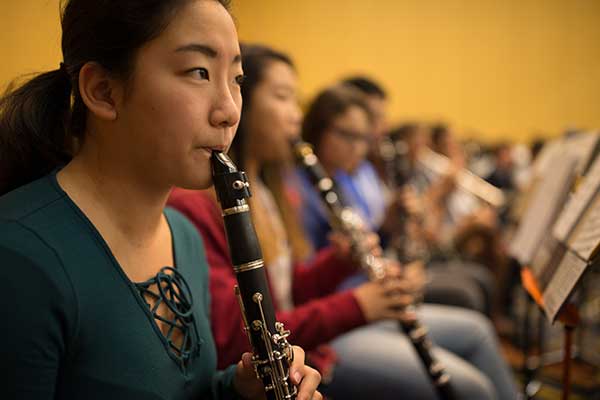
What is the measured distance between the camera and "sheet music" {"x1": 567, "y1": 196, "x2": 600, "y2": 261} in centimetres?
98

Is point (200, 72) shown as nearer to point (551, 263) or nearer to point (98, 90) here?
point (98, 90)

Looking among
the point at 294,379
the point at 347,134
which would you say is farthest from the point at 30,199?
the point at 347,134

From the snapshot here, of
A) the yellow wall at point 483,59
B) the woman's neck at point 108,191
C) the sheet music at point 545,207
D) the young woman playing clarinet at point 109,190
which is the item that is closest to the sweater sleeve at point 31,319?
the young woman playing clarinet at point 109,190

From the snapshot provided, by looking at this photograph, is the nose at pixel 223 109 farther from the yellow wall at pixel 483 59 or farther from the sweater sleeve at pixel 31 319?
the yellow wall at pixel 483 59

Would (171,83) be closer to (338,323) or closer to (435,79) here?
(338,323)

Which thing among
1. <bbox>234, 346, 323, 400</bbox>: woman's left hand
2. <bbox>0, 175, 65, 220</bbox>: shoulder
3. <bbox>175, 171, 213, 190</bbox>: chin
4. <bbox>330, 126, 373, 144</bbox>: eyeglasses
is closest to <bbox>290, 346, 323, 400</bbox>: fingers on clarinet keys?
<bbox>234, 346, 323, 400</bbox>: woman's left hand

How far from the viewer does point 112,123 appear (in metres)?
0.78

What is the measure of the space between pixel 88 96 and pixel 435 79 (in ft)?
24.7

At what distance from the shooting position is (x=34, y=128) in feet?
2.75

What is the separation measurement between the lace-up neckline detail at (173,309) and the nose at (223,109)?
28 centimetres

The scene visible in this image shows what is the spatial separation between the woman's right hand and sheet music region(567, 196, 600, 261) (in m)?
0.46

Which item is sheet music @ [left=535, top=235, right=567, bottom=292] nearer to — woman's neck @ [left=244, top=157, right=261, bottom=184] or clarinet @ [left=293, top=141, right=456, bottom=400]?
clarinet @ [left=293, top=141, right=456, bottom=400]

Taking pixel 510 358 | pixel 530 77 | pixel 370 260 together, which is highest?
pixel 530 77

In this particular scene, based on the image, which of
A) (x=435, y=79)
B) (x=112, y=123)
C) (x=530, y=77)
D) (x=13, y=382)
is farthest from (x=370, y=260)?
(x=530, y=77)
